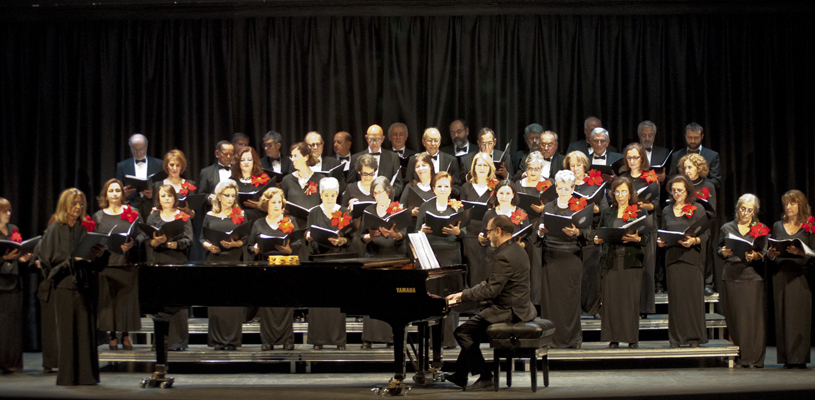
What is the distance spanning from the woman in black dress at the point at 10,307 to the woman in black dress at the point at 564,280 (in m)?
3.86

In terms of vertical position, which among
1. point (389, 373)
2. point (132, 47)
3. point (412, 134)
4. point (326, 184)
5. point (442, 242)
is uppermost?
point (132, 47)

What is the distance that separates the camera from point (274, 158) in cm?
737

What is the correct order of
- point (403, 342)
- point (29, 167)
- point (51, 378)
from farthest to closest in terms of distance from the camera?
point (29, 167) < point (51, 378) < point (403, 342)

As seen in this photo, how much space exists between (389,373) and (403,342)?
4.25 ft

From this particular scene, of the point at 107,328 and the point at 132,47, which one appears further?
the point at 132,47

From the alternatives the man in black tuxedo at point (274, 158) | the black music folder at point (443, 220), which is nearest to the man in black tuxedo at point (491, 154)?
the black music folder at point (443, 220)

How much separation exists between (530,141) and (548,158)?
0.27m

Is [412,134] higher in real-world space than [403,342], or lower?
higher

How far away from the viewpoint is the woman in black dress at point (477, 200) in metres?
6.26

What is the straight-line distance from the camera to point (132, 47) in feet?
26.2

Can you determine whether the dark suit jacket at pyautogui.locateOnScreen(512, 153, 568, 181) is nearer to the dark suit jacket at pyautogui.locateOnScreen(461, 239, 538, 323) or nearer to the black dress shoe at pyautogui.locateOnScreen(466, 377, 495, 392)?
the dark suit jacket at pyautogui.locateOnScreen(461, 239, 538, 323)

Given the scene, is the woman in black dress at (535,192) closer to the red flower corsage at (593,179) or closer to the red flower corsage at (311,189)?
the red flower corsage at (593,179)

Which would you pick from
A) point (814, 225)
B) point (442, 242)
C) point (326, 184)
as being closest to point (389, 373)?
point (442, 242)

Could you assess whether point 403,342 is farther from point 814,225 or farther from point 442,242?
point 814,225
